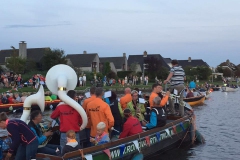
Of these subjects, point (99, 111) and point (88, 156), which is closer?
point (88, 156)

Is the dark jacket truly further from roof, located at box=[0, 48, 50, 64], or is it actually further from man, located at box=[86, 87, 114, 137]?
roof, located at box=[0, 48, 50, 64]

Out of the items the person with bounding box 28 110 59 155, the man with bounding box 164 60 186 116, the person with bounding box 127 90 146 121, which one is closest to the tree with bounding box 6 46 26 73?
the man with bounding box 164 60 186 116

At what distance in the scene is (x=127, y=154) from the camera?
10102mm

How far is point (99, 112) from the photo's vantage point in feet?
30.8

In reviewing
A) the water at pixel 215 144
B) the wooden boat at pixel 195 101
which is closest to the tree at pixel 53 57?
the wooden boat at pixel 195 101

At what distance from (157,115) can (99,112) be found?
108 inches

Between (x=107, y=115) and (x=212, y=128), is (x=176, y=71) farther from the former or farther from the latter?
(x=212, y=128)

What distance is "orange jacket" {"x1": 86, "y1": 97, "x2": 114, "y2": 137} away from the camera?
30.7 feet

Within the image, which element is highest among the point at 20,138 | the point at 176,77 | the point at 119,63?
the point at 119,63

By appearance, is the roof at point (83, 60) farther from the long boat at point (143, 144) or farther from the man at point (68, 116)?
the man at point (68, 116)

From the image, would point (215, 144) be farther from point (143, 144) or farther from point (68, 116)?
point (68, 116)

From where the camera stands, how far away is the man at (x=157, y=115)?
1120cm

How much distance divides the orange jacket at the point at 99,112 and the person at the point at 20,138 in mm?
2006

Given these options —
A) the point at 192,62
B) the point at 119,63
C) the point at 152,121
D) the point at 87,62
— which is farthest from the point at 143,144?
the point at 192,62
